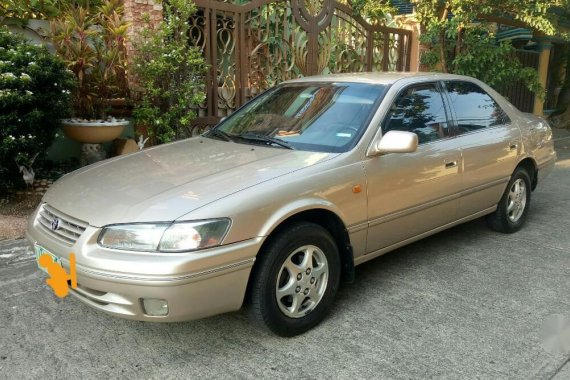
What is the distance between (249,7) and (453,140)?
456 centimetres

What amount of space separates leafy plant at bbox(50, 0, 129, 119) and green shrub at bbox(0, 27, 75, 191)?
22.7 inches

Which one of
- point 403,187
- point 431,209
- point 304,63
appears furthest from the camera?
point 304,63

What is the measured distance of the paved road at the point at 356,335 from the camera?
288 centimetres

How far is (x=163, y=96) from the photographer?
646 cm

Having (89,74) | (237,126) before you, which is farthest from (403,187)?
(89,74)

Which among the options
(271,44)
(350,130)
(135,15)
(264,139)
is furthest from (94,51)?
(350,130)

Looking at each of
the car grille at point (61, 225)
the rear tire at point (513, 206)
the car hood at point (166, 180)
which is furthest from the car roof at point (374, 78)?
the car grille at point (61, 225)

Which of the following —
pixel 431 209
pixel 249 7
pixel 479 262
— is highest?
pixel 249 7

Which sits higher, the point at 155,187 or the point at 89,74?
the point at 89,74

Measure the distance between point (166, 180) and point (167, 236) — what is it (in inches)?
22.7

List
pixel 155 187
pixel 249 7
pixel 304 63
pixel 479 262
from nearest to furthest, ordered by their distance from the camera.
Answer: pixel 155 187 < pixel 479 262 < pixel 249 7 < pixel 304 63

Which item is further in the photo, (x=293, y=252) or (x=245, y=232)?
(x=293, y=252)

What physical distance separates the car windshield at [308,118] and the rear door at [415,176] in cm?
21

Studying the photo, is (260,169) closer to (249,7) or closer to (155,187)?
(155,187)
